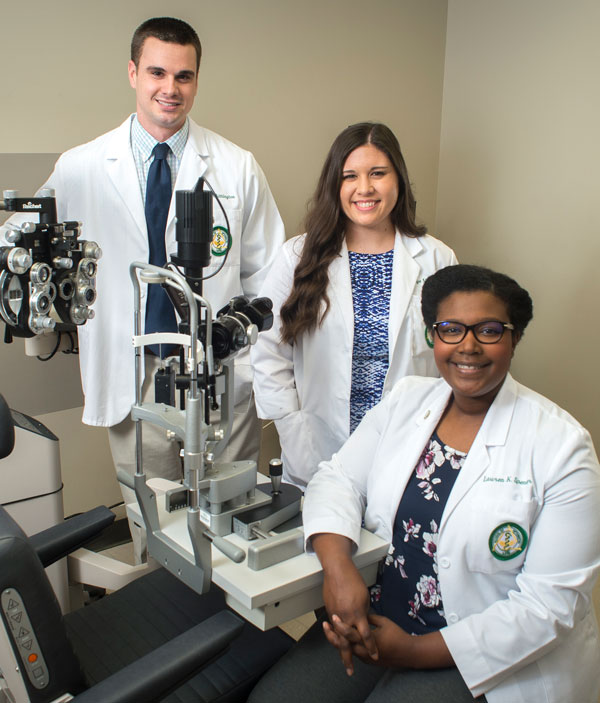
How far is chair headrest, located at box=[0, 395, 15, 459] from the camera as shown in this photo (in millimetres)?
1337

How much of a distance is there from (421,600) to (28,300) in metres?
0.98

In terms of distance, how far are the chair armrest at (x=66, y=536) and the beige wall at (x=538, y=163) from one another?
1965 millimetres

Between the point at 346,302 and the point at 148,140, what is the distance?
77cm

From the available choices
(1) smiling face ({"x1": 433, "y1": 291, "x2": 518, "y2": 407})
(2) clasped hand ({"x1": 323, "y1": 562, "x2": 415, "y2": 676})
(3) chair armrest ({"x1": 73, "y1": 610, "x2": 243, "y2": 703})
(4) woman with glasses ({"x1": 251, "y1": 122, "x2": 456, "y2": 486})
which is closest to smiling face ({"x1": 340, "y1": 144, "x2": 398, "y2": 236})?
(4) woman with glasses ({"x1": 251, "y1": 122, "x2": 456, "y2": 486})

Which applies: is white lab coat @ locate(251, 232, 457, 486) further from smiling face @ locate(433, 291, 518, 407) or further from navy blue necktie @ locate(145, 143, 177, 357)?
smiling face @ locate(433, 291, 518, 407)

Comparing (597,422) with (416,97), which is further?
(416,97)

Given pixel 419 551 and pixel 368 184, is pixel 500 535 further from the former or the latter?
pixel 368 184

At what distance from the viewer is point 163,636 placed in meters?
1.31

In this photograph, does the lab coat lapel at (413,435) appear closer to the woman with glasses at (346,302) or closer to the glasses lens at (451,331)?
the glasses lens at (451,331)

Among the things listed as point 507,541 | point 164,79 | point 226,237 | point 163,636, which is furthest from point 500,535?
point 164,79

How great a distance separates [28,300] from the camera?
134 cm

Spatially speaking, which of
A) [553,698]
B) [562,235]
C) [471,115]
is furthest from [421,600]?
[471,115]

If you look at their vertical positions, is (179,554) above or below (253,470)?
below

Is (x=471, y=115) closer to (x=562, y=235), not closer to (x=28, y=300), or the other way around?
(x=562, y=235)
